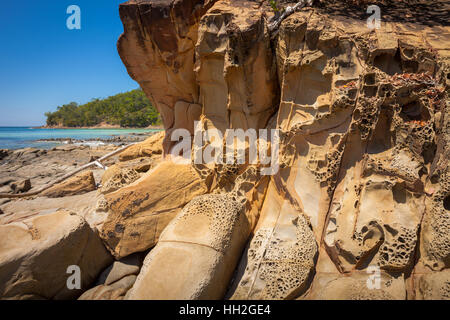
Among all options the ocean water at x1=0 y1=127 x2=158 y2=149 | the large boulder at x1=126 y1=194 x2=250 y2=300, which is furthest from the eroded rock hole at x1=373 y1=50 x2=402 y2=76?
the ocean water at x1=0 y1=127 x2=158 y2=149

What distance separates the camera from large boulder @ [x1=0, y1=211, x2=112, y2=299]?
221 centimetres

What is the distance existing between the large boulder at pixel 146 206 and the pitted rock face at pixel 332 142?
349mm

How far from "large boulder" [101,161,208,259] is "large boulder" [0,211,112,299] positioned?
0.74 ft

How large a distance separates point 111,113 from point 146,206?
3870 cm

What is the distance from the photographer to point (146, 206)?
126 inches

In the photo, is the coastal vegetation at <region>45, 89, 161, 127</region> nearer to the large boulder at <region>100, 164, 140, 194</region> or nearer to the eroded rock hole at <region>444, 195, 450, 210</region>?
the large boulder at <region>100, 164, 140, 194</region>

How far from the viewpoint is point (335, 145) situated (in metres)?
2.68

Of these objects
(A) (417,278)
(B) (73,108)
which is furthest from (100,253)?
(B) (73,108)

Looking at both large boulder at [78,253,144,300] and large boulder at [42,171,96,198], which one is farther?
large boulder at [42,171,96,198]

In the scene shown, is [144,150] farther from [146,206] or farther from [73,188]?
[146,206]

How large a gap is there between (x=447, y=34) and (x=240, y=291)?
3.21 metres

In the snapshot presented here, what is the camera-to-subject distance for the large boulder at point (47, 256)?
2.21 m

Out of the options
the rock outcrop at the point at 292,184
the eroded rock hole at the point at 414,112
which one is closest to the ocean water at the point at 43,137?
the rock outcrop at the point at 292,184

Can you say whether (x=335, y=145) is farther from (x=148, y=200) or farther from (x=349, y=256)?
(x=148, y=200)
